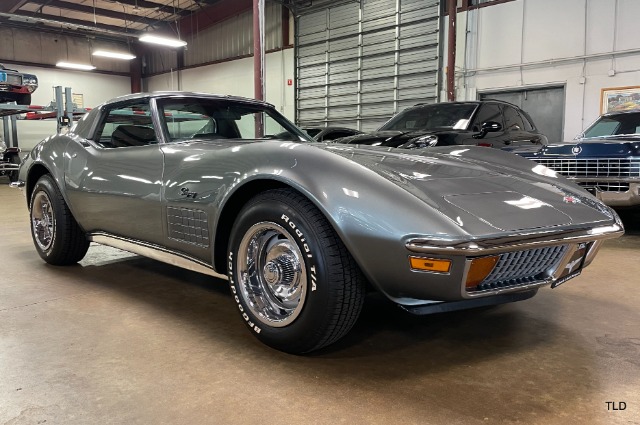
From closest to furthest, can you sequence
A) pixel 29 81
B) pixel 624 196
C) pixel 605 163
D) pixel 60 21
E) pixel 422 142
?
pixel 624 196
pixel 605 163
pixel 422 142
pixel 29 81
pixel 60 21

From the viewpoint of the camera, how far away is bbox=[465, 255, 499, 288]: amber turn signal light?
1595mm

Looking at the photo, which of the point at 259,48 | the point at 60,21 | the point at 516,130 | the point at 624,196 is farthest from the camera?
the point at 60,21

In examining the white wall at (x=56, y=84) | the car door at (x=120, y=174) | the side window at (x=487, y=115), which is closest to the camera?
the car door at (x=120, y=174)

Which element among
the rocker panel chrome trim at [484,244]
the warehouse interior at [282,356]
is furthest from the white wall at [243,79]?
the rocker panel chrome trim at [484,244]

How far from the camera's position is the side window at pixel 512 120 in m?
6.29

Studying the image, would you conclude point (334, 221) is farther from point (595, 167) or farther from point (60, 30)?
point (60, 30)

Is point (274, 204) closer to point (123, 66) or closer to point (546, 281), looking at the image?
point (546, 281)

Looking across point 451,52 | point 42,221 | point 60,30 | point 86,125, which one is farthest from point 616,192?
point 60,30

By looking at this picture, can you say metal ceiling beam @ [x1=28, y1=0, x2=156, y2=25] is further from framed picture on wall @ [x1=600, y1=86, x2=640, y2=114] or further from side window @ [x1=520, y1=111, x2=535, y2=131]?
framed picture on wall @ [x1=600, y1=86, x2=640, y2=114]

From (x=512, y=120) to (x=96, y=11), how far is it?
15849 mm

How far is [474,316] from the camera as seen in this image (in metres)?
2.48

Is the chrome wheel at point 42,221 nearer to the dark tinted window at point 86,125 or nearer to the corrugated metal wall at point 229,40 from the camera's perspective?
the dark tinted window at point 86,125

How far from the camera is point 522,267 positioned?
1.77 meters

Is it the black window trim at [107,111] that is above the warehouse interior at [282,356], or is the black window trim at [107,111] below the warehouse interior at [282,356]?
above
